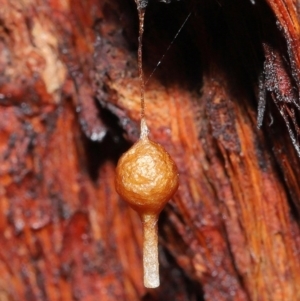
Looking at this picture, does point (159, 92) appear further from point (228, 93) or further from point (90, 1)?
point (90, 1)

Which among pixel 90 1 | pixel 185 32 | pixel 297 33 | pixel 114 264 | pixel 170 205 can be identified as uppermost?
pixel 297 33

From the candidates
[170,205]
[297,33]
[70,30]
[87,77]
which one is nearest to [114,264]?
[170,205]

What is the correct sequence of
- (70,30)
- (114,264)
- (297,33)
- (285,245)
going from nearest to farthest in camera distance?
(297,33) → (285,245) → (70,30) → (114,264)

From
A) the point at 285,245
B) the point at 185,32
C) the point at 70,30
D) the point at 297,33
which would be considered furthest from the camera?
the point at 70,30

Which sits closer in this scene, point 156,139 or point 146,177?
point 146,177

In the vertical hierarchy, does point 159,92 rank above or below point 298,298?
above
